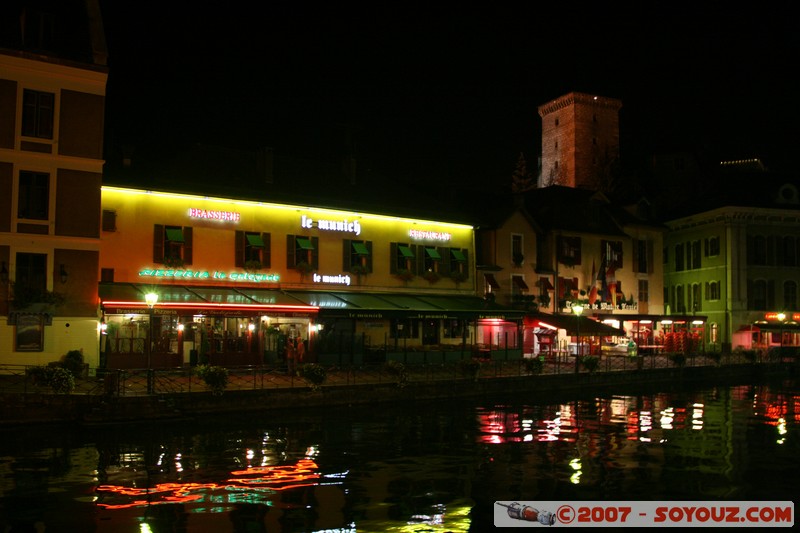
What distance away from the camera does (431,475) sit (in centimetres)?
1858

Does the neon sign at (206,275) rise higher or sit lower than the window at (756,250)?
lower

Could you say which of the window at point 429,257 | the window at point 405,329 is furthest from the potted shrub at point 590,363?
the window at point 429,257

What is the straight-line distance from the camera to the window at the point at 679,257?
6462 centimetres

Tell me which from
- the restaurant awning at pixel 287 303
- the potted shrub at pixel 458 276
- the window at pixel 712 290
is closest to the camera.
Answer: the restaurant awning at pixel 287 303

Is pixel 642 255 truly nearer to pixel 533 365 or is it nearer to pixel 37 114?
pixel 533 365

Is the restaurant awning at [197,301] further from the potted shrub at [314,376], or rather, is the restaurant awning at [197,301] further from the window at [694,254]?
the window at [694,254]

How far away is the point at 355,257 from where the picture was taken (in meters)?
41.1

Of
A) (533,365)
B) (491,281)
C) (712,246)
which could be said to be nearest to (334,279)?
(533,365)

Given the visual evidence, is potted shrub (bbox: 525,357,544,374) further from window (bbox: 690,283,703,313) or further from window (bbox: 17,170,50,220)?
window (bbox: 690,283,703,313)

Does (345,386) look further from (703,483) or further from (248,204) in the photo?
(703,483)

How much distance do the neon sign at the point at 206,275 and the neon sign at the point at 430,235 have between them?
816cm

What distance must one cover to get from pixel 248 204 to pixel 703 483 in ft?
82.8

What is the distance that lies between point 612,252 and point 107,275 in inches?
1281

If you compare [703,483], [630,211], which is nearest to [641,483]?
[703,483]
